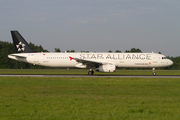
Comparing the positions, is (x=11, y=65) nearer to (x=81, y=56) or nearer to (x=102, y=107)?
(x=81, y=56)

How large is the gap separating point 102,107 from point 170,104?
131 inches

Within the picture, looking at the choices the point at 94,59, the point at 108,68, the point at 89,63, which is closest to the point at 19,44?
the point at 89,63

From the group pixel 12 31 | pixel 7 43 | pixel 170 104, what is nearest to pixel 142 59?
pixel 12 31

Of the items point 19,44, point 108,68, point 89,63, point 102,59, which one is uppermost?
point 19,44

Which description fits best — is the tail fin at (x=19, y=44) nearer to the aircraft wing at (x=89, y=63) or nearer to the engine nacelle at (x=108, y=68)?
the aircraft wing at (x=89, y=63)

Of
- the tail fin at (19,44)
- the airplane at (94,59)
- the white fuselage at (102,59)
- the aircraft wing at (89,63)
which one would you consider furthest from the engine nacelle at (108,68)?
the tail fin at (19,44)

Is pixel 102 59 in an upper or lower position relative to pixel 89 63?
upper

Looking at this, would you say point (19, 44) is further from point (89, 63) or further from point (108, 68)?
point (108, 68)

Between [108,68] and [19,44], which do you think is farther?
[19,44]

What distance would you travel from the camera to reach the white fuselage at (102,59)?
34625 millimetres

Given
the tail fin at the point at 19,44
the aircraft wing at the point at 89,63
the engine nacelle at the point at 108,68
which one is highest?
the tail fin at the point at 19,44

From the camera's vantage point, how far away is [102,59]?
34.9m

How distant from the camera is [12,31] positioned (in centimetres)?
3622

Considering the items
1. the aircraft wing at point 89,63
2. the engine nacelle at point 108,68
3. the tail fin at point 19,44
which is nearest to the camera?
the engine nacelle at point 108,68
